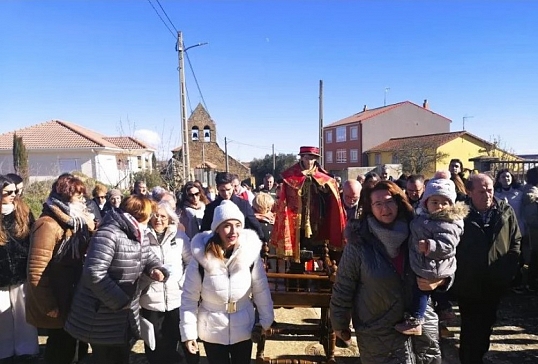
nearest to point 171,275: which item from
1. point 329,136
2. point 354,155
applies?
point 354,155

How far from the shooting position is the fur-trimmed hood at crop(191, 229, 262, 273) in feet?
8.53

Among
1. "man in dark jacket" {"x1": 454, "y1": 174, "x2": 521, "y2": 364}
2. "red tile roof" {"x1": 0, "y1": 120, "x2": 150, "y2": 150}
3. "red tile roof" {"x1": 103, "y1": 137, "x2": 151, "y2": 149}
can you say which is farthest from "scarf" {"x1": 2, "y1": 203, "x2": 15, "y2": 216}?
"red tile roof" {"x1": 103, "y1": 137, "x2": 151, "y2": 149}

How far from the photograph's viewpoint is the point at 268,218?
5008mm

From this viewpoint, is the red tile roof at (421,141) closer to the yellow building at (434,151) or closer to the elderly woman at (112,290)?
the yellow building at (434,151)

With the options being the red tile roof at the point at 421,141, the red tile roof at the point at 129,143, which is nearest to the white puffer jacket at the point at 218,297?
the red tile roof at the point at 129,143

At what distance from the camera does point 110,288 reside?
8.81 ft

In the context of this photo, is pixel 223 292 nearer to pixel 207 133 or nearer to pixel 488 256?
pixel 488 256

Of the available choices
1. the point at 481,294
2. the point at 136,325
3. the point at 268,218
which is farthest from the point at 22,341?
the point at 481,294

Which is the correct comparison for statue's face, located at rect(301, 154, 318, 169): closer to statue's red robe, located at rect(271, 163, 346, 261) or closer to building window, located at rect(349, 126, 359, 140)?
statue's red robe, located at rect(271, 163, 346, 261)

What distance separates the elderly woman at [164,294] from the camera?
3.35 m

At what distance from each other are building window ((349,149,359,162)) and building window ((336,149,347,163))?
99 cm

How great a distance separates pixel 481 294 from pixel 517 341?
1.80 metres

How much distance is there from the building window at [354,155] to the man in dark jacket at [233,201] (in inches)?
1576

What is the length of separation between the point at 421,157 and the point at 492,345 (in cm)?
2959
